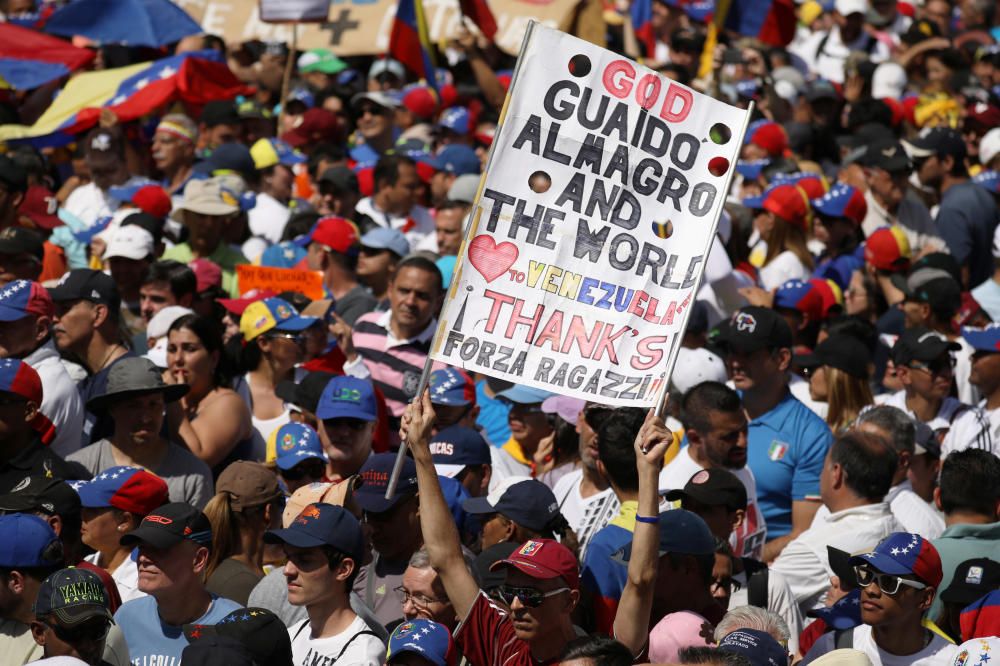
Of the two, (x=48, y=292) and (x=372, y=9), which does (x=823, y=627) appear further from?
(x=372, y=9)

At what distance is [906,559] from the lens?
5.38 metres

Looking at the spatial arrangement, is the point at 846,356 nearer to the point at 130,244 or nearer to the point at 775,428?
the point at 775,428

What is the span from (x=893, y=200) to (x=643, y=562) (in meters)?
6.54

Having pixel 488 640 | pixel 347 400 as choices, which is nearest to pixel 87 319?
pixel 347 400

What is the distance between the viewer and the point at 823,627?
231 inches

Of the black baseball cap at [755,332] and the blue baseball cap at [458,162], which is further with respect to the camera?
the blue baseball cap at [458,162]

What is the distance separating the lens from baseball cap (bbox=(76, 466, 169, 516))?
20.2 ft

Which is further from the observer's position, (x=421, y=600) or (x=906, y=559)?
(x=421, y=600)

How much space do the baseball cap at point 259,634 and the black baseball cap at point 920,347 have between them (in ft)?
13.6

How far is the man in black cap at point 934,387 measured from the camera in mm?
7805

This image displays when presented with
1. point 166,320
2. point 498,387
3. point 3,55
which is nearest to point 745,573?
point 498,387

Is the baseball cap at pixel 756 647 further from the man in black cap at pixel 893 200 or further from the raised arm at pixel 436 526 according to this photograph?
the man in black cap at pixel 893 200

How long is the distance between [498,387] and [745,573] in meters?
2.70

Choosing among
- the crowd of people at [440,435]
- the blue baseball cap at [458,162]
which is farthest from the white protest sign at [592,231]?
the blue baseball cap at [458,162]
